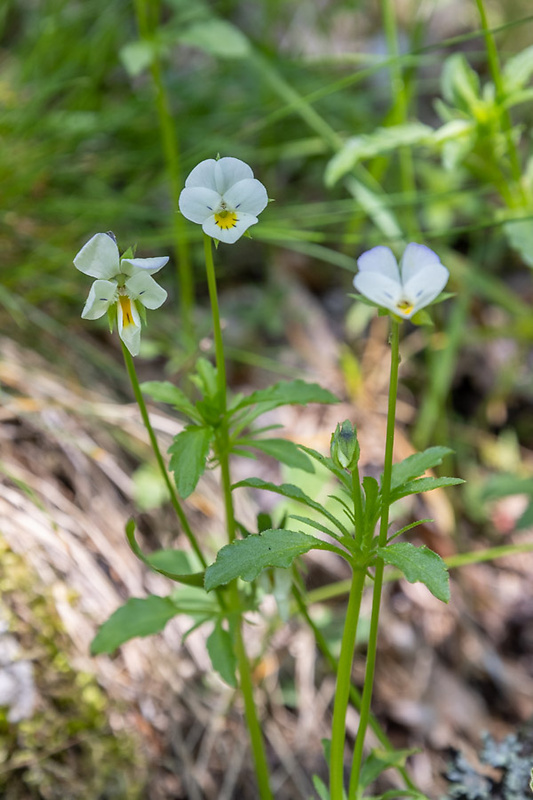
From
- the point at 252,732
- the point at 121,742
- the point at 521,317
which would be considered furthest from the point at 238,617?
the point at 521,317

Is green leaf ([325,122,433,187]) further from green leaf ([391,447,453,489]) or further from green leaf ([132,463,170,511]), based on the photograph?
green leaf ([391,447,453,489])

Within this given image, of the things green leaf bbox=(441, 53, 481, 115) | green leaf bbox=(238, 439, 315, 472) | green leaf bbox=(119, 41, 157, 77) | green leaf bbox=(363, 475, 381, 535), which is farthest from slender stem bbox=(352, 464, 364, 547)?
green leaf bbox=(119, 41, 157, 77)

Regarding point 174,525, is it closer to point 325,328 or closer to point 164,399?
point 164,399

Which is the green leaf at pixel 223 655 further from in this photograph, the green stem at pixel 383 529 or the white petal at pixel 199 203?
the white petal at pixel 199 203

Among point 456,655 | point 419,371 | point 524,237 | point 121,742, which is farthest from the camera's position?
point 419,371

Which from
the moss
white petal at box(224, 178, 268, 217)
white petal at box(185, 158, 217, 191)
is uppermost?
white petal at box(185, 158, 217, 191)

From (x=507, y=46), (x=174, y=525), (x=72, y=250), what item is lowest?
(x=174, y=525)
